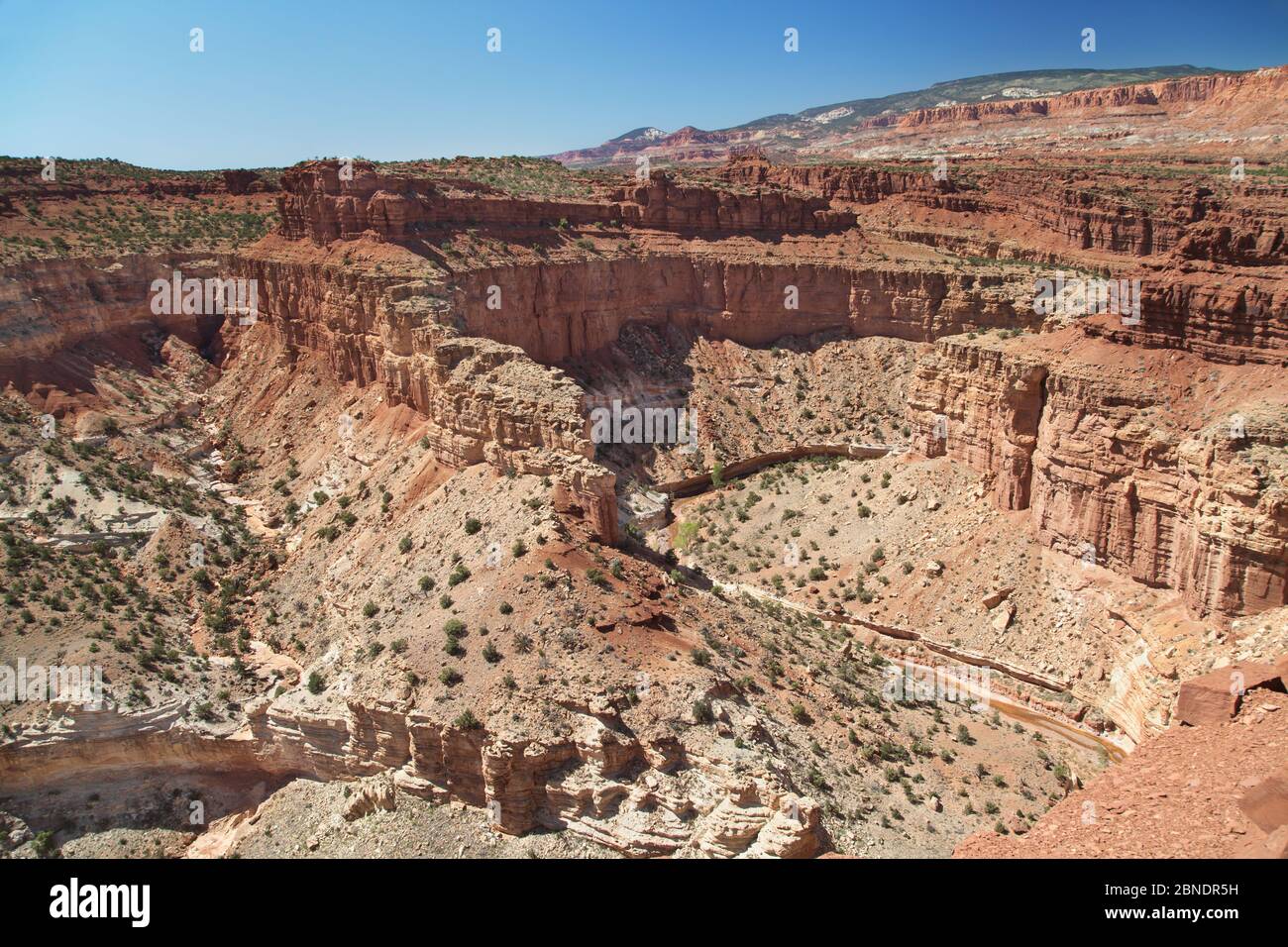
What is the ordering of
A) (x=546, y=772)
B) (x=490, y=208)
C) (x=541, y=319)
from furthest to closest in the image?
(x=490, y=208) → (x=541, y=319) → (x=546, y=772)

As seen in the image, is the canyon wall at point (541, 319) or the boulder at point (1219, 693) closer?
the boulder at point (1219, 693)

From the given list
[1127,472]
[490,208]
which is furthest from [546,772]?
[490,208]

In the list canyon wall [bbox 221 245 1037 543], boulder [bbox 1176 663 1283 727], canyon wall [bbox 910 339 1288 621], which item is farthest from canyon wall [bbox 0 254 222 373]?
boulder [bbox 1176 663 1283 727]

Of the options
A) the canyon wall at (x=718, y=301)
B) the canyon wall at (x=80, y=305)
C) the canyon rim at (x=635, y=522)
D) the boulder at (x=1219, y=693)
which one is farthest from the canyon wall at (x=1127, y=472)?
the canyon wall at (x=80, y=305)

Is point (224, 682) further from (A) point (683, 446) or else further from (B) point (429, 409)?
(A) point (683, 446)

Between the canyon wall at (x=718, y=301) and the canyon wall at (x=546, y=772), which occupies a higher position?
the canyon wall at (x=718, y=301)

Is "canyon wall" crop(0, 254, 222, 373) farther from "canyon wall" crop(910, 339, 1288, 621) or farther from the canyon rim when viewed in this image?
"canyon wall" crop(910, 339, 1288, 621)

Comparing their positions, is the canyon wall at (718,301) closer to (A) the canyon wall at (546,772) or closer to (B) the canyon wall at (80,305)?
(B) the canyon wall at (80,305)

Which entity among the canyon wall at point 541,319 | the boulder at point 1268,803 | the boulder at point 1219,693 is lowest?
the boulder at point 1219,693

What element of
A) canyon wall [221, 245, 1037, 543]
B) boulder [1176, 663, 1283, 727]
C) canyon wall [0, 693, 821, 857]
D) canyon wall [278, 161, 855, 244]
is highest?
canyon wall [278, 161, 855, 244]

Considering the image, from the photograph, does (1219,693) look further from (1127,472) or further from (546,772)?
(1127,472)

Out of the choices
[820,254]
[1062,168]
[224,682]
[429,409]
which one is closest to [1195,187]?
[1062,168]
